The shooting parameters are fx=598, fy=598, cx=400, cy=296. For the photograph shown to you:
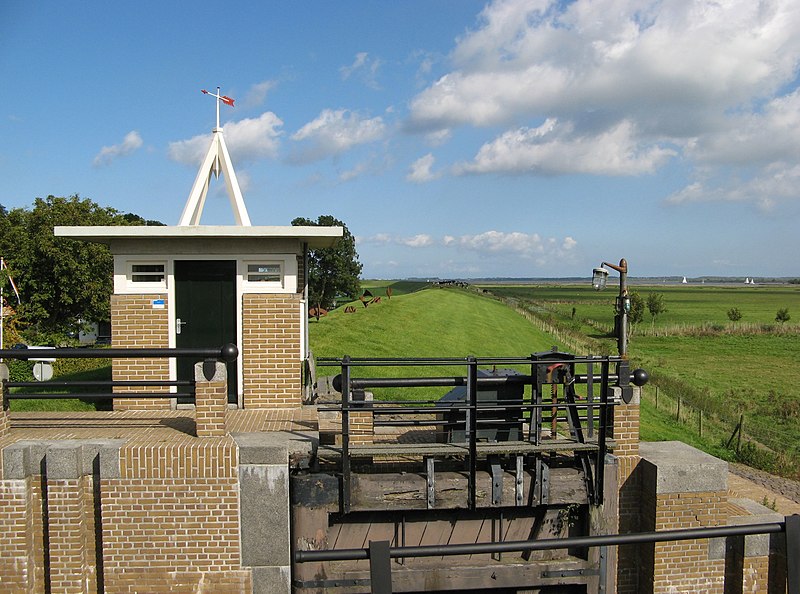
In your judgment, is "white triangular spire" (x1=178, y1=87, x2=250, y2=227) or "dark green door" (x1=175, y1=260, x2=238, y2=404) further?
"white triangular spire" (x1=178, y1=87, x2=250, y2=227)

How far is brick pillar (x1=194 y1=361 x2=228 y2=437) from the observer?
6.63 meters

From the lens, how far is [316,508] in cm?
667

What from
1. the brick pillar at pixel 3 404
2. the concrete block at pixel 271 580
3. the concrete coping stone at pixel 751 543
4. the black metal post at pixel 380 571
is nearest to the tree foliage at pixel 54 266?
the brick pillar at pixel 3 404

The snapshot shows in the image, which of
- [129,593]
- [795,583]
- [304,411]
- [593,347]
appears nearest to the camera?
[795,583]

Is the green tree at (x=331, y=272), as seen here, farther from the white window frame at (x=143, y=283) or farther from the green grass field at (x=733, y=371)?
the white window frame at (x=143, y=283)

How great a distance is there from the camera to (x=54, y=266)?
32.7m

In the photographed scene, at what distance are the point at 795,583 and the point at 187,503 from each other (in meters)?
5.51

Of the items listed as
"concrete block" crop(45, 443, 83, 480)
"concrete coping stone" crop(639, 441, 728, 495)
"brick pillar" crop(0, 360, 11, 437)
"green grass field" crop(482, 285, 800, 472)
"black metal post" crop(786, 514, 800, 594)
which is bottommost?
"green grass field" crop(482, 285, 800, 472)

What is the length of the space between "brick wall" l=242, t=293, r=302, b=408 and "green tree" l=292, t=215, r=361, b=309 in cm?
3981

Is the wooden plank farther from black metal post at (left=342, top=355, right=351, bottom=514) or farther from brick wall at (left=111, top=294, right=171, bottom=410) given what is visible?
brick wall at (left=111, top=294, right=171, bottom=410)

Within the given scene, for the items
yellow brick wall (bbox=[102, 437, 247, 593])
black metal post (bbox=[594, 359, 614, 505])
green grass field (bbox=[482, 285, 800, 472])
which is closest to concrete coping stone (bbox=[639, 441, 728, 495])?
black metal post (bbox=[594, 359, 614, 505])

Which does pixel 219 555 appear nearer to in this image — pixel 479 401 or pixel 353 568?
pixel 353 568

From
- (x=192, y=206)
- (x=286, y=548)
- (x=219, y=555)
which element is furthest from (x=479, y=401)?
(x=192, y=206)

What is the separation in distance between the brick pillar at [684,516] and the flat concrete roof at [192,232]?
5.80m
